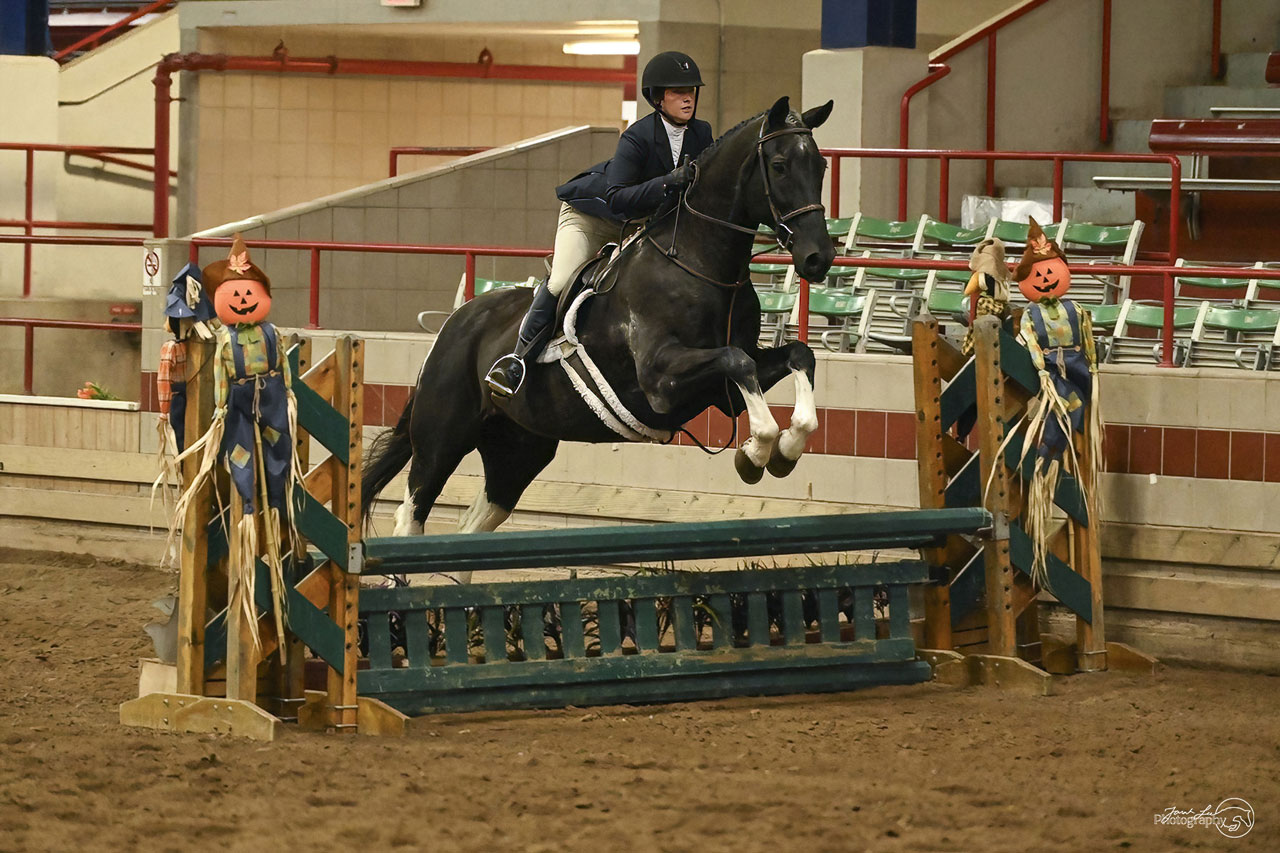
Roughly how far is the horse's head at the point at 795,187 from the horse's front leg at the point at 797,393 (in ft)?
1.06

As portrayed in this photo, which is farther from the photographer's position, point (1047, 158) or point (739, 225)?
point (1047, 158)

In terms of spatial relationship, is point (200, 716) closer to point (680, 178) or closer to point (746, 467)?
point (746, 467)

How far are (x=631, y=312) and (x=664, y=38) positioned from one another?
26.4ft

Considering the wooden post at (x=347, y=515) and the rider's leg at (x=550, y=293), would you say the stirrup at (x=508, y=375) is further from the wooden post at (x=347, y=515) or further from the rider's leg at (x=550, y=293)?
the wooden post at (x=347, y=515)

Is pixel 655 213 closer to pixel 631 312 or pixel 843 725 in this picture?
pixel 631 312

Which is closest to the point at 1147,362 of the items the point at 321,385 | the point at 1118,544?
the point at 1118,544

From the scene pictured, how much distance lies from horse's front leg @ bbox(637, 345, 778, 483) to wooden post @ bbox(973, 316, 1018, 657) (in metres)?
1.05

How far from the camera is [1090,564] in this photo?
6.67m

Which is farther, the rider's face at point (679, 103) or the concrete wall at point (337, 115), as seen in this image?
the concrete wall at point (337, 115)

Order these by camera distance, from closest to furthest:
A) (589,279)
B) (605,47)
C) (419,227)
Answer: (589,279) < (419,227) < (605,47)

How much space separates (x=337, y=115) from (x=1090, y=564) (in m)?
10.5

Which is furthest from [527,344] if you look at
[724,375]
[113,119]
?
[113,119]

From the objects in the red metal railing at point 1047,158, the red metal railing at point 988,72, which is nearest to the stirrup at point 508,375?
the red metal railing at point 1047,158

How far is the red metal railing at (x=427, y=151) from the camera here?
48.1ft
